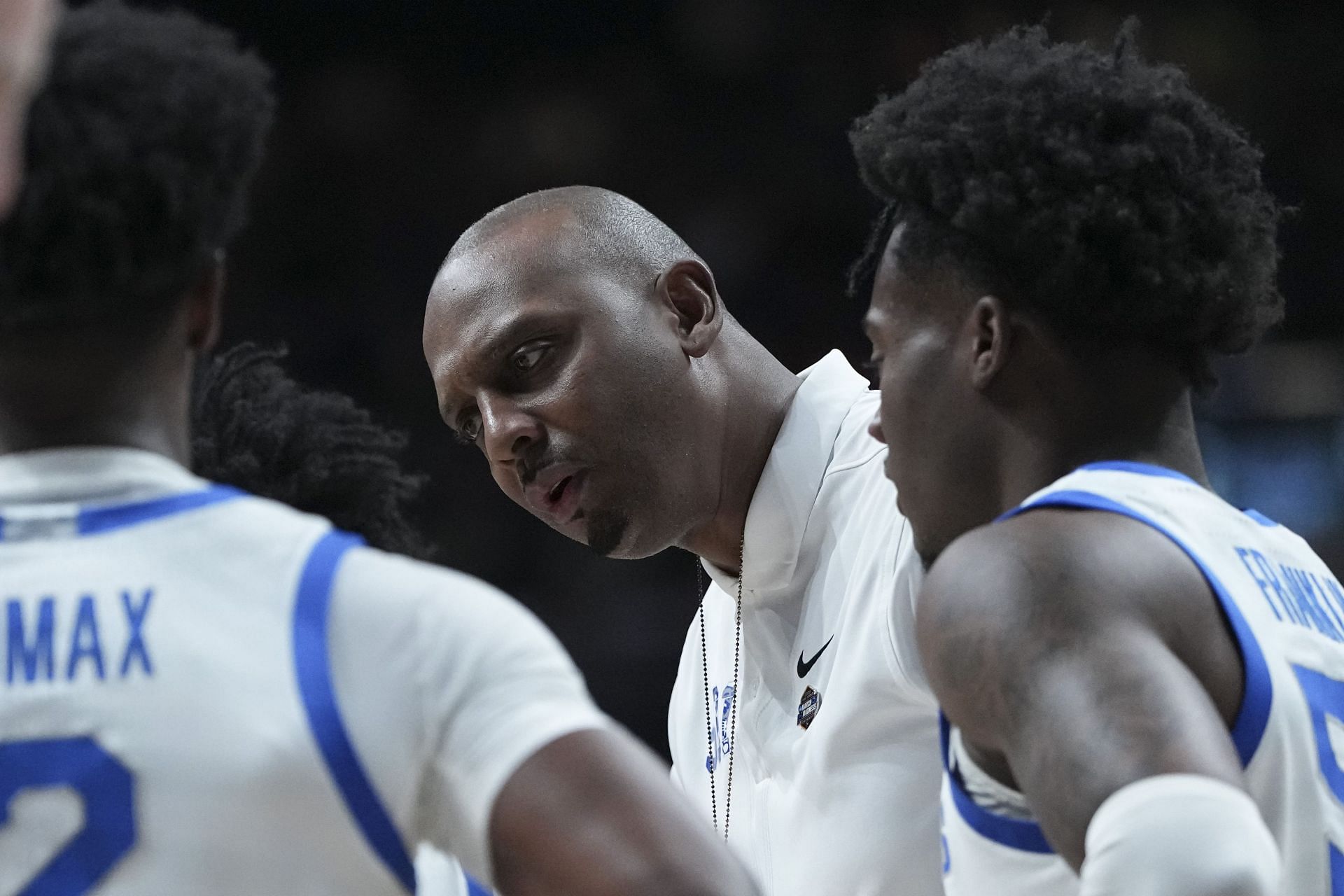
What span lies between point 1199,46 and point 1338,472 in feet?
8.79

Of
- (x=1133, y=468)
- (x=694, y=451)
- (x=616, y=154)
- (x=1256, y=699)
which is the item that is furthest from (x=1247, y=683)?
(x=616, y=154)

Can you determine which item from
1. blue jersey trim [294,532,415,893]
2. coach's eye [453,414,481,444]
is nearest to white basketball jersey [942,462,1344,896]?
blue jersey trim [294,532,415,893]

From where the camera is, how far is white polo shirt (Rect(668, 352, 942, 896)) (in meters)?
2.55

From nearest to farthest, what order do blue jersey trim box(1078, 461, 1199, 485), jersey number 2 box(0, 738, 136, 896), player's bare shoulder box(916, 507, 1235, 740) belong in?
jersey number 2 box(0, 738, 136, 896)
player's bare shoulder box(916, 507, 1235, 740)
blue jersey trim box(1078, 461, 1199, 485)

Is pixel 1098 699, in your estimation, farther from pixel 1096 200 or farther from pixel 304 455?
pixel 304 455

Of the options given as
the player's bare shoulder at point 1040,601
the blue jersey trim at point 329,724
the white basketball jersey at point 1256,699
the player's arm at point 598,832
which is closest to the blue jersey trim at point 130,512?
the blue jersey trim at point 329,724

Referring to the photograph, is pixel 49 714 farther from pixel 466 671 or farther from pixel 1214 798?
pixel 1214 798

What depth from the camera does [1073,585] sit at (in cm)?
162

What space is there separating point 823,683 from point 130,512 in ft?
5.06

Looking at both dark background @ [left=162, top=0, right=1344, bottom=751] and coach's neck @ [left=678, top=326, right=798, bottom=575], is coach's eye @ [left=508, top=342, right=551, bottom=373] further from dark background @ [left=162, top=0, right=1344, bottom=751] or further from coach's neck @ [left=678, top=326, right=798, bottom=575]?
dark background @ [left=162, top=0, right=1344, bottom=751]

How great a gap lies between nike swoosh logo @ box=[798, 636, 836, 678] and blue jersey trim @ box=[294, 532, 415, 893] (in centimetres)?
146

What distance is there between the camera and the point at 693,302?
3.21 m

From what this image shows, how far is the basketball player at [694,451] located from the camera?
2.87 metres

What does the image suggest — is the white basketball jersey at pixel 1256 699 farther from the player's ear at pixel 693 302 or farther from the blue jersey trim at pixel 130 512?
the player's ear at pixel 693 302
